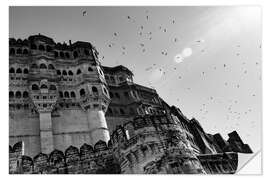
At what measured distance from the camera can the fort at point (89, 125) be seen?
761 centimetres

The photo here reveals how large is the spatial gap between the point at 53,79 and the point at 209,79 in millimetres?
9145

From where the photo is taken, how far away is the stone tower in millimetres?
13773

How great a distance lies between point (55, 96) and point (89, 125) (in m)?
2.04

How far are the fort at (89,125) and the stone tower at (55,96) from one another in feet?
0.13

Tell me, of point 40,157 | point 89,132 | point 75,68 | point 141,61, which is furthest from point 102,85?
point 40,157

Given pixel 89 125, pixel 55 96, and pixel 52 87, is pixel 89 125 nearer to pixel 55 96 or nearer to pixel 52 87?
pixel 55 96

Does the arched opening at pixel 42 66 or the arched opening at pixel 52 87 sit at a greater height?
the arched opening at pixel 42 66

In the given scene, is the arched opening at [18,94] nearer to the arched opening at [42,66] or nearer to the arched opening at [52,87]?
the arched opening at [52,87]

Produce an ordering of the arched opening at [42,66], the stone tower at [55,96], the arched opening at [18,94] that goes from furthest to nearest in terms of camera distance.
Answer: the arched opening at [42,66] < the arched opening at [18,94] < the stone tower at [55,96]

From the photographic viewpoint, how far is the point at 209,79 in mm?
8281
